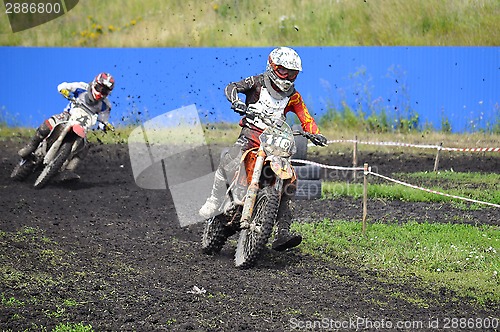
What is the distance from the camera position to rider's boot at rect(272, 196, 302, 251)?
30.3 feet

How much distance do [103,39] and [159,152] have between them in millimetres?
4918

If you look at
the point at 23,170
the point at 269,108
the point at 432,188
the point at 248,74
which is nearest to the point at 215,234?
the point at 269,108

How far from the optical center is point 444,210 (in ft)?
45.2

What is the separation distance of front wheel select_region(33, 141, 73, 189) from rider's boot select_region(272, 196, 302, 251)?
6.13 meters

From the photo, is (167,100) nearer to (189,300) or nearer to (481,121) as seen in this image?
(481,121)

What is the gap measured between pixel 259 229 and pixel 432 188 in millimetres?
7248

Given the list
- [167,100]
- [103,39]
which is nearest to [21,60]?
[103,39]

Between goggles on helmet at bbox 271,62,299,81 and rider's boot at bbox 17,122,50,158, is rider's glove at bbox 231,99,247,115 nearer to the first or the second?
goggles on helmet at bbox 271,62,299,81

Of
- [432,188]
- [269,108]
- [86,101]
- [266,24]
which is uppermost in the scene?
[266,24]

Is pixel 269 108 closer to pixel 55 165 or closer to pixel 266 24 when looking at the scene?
pixel 55 165

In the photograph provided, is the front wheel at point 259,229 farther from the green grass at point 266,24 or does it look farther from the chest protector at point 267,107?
the green grass at point 266,24

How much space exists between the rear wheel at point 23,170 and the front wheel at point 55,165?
61 cm

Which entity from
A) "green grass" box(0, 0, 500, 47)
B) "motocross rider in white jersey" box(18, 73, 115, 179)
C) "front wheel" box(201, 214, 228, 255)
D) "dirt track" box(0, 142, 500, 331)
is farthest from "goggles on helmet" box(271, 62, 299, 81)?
"green grass" box(0, 0, 500, 47)

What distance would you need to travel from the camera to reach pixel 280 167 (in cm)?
906
